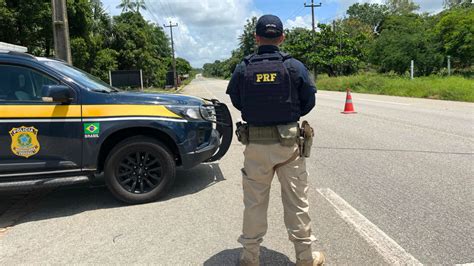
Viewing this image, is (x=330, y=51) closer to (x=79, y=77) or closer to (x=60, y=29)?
(x=60, y=29)

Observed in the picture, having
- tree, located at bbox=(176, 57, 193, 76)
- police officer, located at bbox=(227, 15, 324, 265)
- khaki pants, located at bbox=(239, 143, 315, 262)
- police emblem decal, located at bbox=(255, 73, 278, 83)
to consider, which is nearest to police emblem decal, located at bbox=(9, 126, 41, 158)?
police officer, located at bbox=(227, 15, 324, 265)

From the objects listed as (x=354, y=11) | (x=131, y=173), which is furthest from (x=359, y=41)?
(x=354, y=11)

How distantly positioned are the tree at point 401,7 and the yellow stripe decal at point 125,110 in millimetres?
91299

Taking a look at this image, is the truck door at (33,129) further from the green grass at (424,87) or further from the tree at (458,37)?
the tree at (458,37)

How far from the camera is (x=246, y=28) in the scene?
104m

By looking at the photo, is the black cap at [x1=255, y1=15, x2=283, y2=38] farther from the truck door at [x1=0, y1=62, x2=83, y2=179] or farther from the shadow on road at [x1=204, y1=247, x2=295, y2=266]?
the truck door at [x1=0, y1=62, x2=83, y2=179]

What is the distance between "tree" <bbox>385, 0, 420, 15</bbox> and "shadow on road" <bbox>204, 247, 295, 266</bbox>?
92464 millimetres

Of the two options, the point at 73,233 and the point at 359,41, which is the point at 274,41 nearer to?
the point at 73,233

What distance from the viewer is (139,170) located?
5195 millimetres

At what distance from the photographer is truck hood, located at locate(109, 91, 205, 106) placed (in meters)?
5.13

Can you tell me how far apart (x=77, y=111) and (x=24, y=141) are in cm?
69

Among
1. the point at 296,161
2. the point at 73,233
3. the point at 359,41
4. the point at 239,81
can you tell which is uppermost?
the point at 359,41

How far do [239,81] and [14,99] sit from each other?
3.10 metres

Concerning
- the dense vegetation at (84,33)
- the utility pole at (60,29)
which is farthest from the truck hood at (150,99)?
the dense vegetation at (84,33)
